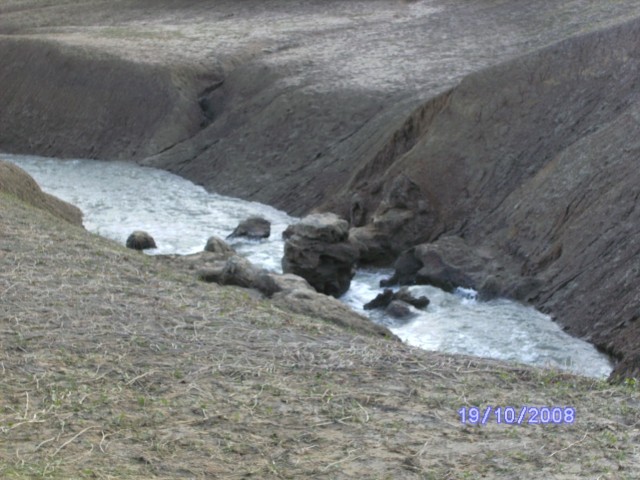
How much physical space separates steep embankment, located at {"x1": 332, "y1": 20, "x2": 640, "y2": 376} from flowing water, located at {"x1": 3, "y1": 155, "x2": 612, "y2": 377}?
22.8 inches

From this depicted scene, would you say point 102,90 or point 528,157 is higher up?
point 528,157

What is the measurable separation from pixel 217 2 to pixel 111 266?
29.9m

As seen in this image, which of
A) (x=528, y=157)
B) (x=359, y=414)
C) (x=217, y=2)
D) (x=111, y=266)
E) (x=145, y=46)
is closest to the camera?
(x=359, y=414)

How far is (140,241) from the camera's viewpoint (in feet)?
70.5

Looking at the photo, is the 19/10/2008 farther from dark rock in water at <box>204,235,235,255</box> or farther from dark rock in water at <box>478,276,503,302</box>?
dark rock in water at <box>204,235,235,255</box>

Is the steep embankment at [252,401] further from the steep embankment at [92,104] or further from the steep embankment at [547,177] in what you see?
the steep embankment at [92,104]

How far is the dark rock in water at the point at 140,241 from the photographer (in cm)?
2142

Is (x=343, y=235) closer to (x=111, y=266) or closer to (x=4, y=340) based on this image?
(x=111, y=266)

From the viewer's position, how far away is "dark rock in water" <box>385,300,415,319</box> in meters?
17.4

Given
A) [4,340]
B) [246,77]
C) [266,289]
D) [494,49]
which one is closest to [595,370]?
[266,289]

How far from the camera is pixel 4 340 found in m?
9.83

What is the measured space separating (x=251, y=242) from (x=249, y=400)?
14.1 m

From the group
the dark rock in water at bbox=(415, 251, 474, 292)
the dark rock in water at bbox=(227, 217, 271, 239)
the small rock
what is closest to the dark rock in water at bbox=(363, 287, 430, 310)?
the dark rock in water at bbox=(415, 251, 474, 292)

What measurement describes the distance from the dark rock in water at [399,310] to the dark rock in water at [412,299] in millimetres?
124
